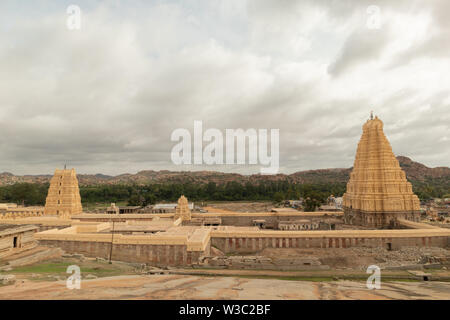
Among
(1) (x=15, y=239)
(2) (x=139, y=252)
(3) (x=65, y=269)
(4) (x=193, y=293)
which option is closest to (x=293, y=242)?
→ (2) (x=139, y=252)

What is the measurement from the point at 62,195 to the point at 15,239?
30.5 m

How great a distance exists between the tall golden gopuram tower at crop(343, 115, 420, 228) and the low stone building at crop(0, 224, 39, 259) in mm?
41190

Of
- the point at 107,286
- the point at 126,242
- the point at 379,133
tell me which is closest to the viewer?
the point at 107,286

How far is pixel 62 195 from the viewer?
162 ft

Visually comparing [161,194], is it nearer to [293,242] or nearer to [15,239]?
[293,242]

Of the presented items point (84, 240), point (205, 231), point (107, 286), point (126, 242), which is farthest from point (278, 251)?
point (107, 286)

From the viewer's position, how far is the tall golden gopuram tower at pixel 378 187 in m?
37.0

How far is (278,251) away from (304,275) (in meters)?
10.8

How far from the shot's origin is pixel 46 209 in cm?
4825

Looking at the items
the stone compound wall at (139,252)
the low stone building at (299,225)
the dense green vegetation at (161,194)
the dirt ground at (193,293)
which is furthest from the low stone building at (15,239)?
the dense green vegetation at (161,194)

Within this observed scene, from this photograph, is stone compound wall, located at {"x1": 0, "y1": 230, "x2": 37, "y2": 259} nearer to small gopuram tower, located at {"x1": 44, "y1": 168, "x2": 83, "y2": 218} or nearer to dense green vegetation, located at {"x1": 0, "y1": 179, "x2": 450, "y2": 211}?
small gopuram tower, located at {"x1": 44, "y1": 168, "x2": 83, "y2": 218}

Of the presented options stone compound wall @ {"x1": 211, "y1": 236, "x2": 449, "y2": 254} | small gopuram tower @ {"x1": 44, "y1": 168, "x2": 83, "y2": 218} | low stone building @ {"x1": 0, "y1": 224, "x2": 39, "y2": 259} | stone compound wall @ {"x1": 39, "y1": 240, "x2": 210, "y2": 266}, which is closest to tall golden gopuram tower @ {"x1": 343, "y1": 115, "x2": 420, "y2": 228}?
stone compound wall @ {"x1": 211, "y1": 236, "x2": 449, "y2": 254}
